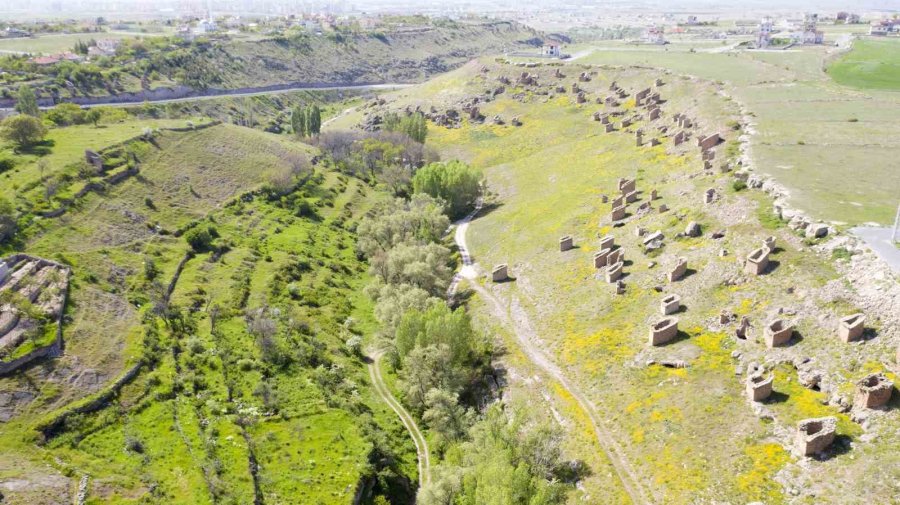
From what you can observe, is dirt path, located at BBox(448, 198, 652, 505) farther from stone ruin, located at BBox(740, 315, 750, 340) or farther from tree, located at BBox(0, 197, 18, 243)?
tree, located at BBox(0, 197, 18, 243)

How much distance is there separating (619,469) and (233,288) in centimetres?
5232

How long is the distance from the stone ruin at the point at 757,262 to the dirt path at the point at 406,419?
34.5m

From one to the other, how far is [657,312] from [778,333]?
11.9m

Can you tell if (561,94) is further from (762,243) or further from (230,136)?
(762,243)

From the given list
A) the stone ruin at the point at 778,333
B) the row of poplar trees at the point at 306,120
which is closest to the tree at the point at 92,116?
the row of poplar trees at the point at 306,120

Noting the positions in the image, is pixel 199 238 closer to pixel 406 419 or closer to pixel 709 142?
pixel 406 419

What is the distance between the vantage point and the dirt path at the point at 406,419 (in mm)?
51281

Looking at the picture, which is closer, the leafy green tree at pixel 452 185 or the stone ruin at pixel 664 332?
the stone ruin at pixel 664 332

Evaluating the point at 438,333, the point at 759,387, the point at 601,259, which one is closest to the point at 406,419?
the point at 438,333

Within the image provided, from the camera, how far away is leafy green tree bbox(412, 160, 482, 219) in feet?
335

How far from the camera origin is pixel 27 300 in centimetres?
5459

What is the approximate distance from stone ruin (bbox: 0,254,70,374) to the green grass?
474ft

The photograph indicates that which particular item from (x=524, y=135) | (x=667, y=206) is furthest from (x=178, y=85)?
(x=667, y=206)

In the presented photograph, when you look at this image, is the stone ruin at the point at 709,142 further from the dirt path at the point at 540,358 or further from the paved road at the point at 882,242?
the dirt path at the point at 540,358
